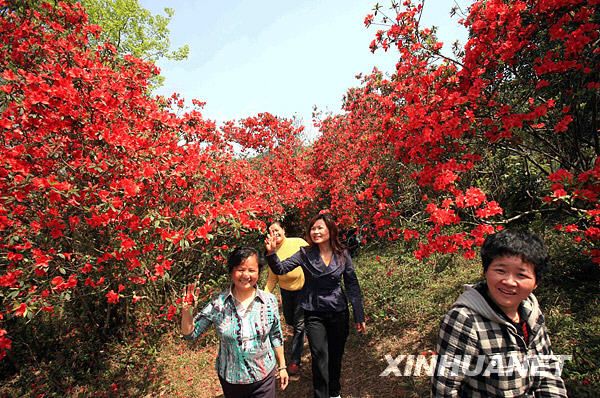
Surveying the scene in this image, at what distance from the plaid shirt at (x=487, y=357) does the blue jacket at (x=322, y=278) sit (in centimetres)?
130

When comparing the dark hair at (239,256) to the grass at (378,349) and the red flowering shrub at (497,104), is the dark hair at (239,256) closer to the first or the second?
the red flowering shrub at (497,104)

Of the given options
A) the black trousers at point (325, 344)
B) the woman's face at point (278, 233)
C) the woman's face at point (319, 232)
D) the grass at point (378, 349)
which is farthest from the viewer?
the woman's face at point (278, 233)

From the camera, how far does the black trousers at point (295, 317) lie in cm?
352

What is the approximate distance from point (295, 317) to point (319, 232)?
136 centimetres

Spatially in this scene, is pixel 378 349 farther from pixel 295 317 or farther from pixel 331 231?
pixel 331 231

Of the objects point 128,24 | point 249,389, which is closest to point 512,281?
point 249,389

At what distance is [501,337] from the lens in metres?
1.30

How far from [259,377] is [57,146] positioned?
288cm

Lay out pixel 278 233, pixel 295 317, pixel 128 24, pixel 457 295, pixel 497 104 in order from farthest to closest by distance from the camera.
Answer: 1. pixel 128 24
2. pixel 457 295
3. pixel 295 317
4. pixel 278 233
5. pixel 497 104

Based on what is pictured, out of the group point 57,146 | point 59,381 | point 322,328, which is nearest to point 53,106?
point 57,146

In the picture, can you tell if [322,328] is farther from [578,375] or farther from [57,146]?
[57,146]

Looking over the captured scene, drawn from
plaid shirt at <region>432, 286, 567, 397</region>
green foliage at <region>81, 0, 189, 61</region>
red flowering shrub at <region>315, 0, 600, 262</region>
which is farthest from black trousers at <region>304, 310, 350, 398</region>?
green foliage at <region>81, 0, 189, 61</region>

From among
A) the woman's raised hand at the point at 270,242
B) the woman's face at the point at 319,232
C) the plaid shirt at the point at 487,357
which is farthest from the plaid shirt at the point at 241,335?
the plaid shirt at the point at 487,357

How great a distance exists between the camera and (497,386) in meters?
1.32
